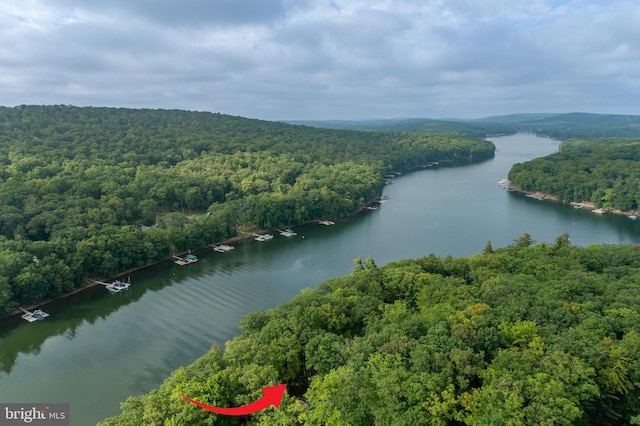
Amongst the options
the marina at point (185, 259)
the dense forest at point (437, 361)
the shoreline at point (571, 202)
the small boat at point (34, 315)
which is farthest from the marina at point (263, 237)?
the shoreline at point (571, 202)

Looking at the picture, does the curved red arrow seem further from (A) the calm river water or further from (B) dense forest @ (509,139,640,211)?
(B) dense forest @ (509,139,640,211)

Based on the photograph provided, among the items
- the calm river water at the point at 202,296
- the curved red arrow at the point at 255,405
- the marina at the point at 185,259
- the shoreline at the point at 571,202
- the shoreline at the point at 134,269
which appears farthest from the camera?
the shoreline at the point at 571,202

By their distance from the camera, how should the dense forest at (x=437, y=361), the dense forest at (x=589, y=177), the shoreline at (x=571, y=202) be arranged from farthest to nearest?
1. the dense forest at (x=589, y=177)
2. the shoreline at (x=571, y=202)
3. the dense forest at (x=437, y=361)

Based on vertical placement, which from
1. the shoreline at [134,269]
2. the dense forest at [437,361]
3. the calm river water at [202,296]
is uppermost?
the dense forest at [437,361]

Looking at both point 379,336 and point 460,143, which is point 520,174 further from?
point 379,336

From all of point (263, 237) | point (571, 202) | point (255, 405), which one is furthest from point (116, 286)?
point (571, 202)

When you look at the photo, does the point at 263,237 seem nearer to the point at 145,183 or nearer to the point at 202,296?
the point at 202,296

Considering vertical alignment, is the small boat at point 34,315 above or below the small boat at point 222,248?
below

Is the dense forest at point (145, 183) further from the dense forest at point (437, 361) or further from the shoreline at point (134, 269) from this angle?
the dense forest at point (437, 361)
